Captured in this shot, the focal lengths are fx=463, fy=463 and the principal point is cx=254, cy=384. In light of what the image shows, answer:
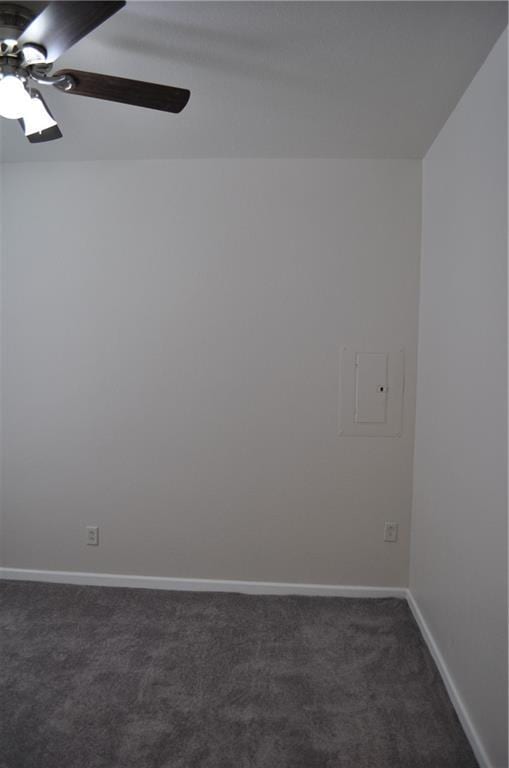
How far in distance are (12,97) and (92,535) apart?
2273mm

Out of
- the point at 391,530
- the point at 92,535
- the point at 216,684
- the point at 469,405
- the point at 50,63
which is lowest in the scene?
the point at 216,684

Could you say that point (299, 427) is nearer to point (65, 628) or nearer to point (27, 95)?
point (65, 628)

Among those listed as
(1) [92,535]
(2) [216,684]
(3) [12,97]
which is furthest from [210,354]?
(2) [216,684]

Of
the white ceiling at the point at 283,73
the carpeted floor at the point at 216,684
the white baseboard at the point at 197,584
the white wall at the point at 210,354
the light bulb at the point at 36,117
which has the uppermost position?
the white ceiling at the point at 283,73

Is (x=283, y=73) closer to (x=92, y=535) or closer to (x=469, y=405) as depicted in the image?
(x=469, y=405)

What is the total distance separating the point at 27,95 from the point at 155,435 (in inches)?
69.5

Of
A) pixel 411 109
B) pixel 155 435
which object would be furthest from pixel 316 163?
pixel 155 435

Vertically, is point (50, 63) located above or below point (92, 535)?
above

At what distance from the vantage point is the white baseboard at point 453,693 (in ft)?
5.19

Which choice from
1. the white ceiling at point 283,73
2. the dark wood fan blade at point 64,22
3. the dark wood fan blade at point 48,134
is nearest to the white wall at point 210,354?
the white ceiling at point 283,73

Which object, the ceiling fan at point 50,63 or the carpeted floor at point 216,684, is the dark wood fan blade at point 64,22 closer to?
the ceiling fan at point 50,63

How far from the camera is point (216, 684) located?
1961mm

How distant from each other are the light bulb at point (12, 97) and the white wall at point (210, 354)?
119cm

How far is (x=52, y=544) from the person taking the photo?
2.84 m
